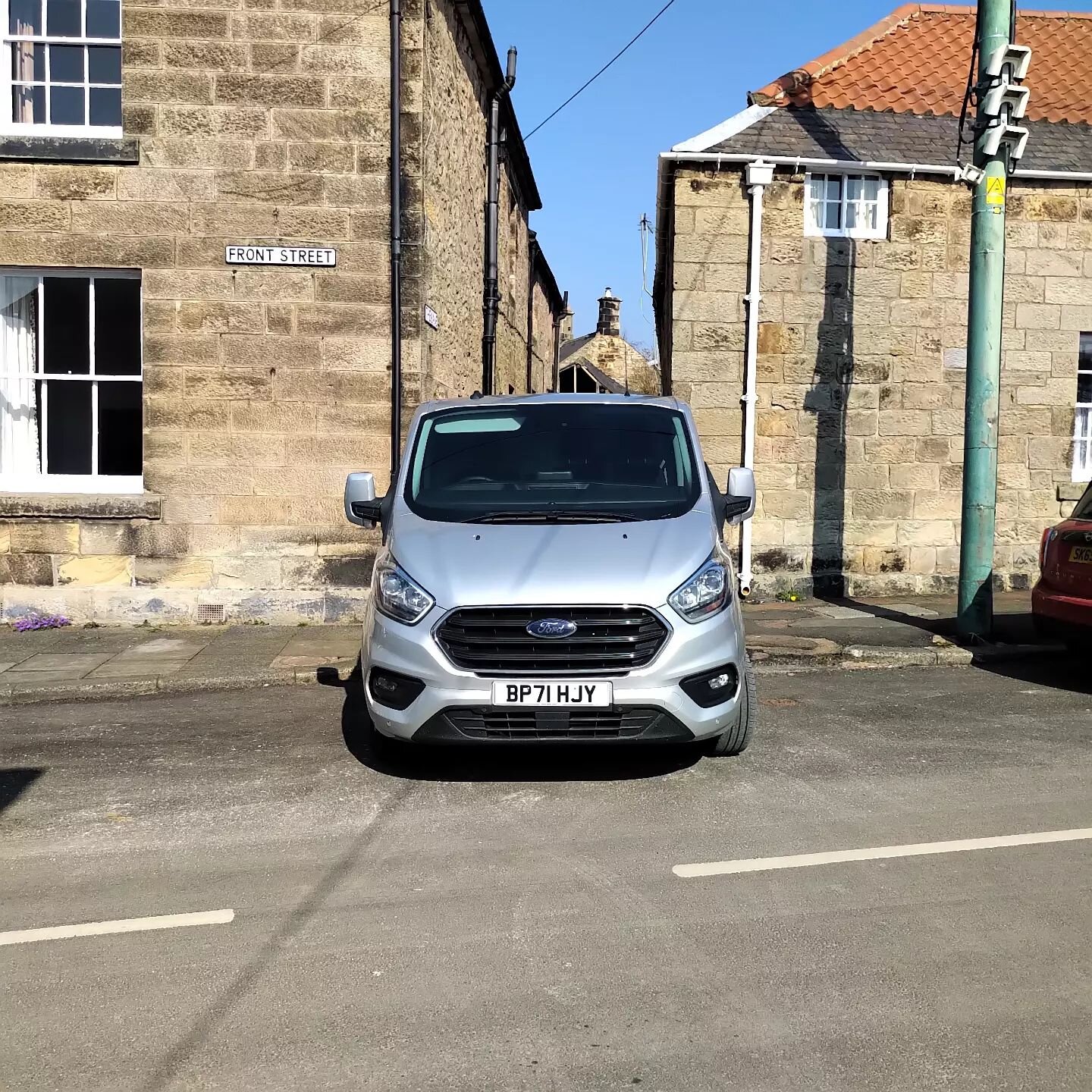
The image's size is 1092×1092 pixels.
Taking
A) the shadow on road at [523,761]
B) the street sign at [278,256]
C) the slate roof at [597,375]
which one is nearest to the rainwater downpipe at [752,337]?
the street sign at [278,256]

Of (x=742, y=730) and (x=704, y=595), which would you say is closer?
(x=704, y=595)

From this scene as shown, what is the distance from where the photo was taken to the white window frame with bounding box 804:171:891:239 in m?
12.2

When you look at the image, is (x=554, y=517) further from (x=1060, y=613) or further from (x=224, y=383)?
(x=224, y=383)

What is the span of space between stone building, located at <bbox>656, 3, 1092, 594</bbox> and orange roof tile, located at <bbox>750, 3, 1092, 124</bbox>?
0.31 meters

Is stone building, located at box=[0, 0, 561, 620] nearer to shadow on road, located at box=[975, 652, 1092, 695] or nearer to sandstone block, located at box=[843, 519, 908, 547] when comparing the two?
sandstone block, located at box=[843, 519, 908, 547]

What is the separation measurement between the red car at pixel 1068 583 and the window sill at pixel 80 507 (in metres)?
7.66

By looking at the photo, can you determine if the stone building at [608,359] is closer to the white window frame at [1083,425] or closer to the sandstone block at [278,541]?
the white window frame at [1083,425]

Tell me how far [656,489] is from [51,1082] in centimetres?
419

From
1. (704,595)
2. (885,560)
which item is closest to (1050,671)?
(885,560)

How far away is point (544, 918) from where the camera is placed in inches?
154

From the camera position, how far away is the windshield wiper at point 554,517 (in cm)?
579

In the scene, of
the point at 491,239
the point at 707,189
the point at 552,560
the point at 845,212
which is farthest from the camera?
the point at 491,239

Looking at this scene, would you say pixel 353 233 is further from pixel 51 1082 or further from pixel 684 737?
pixel 51 1082

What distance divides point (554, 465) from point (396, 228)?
4640 millimetres
